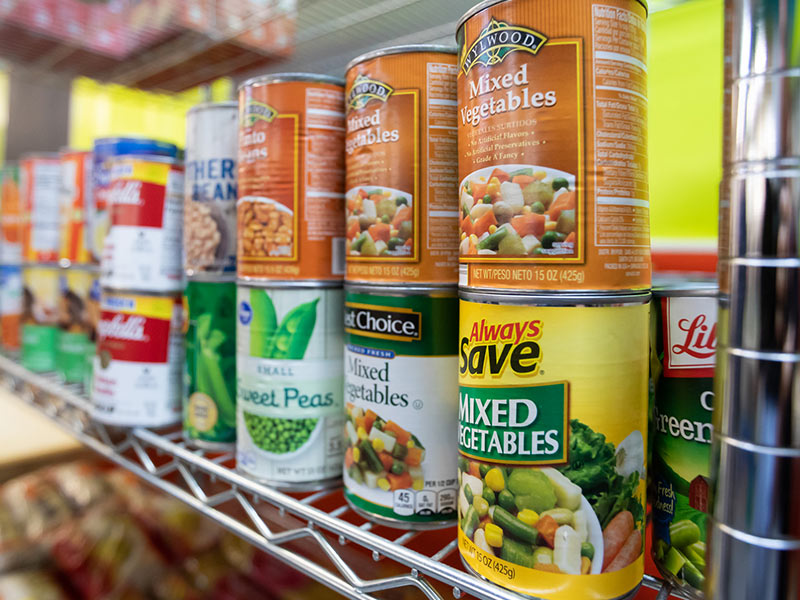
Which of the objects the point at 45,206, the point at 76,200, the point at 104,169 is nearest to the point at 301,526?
the point at 104,169

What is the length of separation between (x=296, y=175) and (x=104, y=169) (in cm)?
53

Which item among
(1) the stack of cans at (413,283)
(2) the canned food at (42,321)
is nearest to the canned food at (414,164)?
(1) the stack of cans at (413,283)

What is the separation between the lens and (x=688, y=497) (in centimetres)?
54

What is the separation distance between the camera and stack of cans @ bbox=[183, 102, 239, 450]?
89 centimetres

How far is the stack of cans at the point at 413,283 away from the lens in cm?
66

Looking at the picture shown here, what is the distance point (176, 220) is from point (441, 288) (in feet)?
1.83

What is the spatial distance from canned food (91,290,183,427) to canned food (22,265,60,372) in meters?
0.45

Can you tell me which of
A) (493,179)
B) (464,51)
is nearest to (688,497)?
(493,179)

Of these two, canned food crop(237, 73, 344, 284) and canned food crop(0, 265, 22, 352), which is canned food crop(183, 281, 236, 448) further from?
canned food crop(0, 265, 22, 352)

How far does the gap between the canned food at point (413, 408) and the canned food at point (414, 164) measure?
0.11ft

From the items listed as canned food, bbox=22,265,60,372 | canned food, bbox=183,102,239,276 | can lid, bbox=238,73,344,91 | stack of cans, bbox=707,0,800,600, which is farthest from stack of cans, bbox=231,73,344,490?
canned food, bbox=22,265,60,372

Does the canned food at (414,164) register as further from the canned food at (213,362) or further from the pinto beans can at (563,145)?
the canned food at (213,362)

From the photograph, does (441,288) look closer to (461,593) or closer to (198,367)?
(461,593)

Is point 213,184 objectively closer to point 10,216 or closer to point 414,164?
point 414,164
